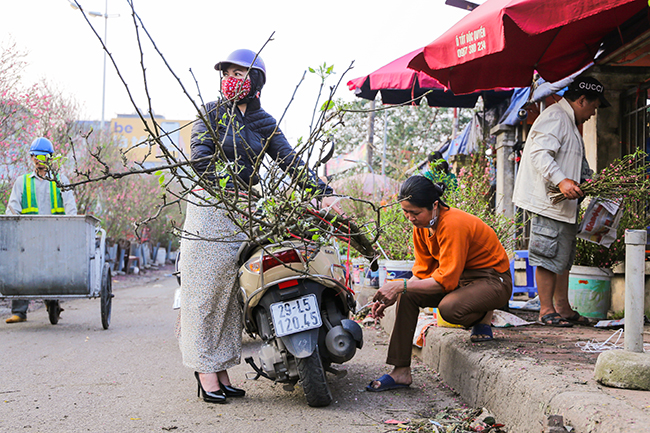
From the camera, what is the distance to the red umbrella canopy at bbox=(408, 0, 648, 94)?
4.03 meters

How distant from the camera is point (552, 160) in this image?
187 inches

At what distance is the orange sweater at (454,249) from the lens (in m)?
3.55

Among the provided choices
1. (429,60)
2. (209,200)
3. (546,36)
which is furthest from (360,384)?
(546,36)

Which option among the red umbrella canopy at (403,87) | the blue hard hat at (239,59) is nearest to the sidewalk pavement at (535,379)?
the blue hard hat at (239,59)

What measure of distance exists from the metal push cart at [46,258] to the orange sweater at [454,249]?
12.6ft

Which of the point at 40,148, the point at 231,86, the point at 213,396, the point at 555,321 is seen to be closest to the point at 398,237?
the point at 555,321

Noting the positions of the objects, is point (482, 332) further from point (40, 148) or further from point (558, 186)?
point (40, 148)

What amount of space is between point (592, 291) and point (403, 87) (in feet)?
15.3

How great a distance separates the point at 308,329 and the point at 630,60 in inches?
184

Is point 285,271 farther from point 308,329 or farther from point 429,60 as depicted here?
point 429,60

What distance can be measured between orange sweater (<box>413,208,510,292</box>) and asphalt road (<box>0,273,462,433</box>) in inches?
29.4

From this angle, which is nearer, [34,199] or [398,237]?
→ [398,237]

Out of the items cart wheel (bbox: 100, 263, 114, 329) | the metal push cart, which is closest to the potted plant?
cart wheel (bbox: 100, 263, 114, 329)

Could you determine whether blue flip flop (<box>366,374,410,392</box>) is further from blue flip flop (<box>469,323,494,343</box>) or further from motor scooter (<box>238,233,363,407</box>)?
blue flip flop (<box>469,323,494,343</box>)
